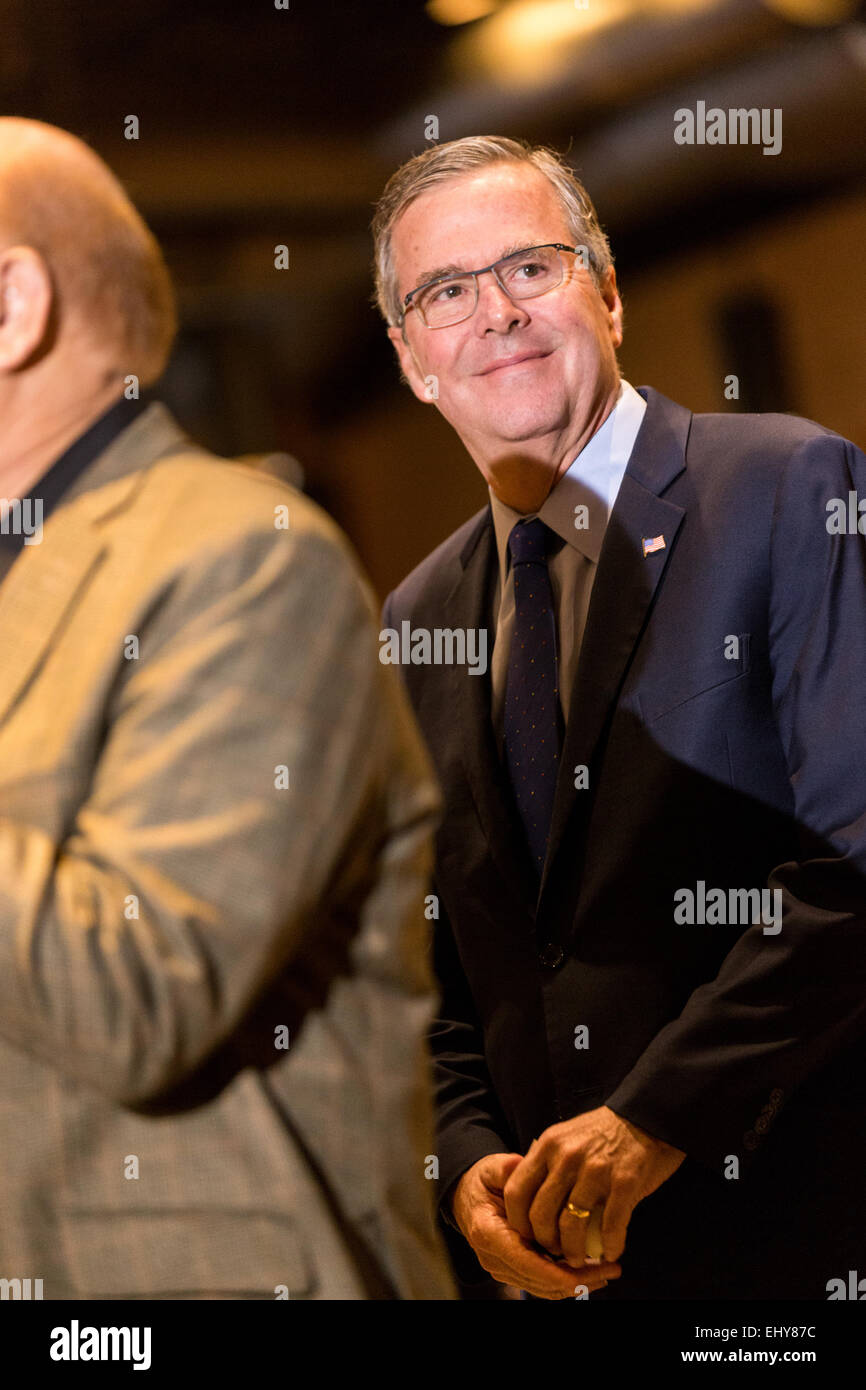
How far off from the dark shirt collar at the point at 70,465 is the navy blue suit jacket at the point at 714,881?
74 centimetres

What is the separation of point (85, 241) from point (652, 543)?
2.70 feet

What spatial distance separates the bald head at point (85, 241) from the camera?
83 cm

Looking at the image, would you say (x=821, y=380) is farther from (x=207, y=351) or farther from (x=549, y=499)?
(x=207, y=351)

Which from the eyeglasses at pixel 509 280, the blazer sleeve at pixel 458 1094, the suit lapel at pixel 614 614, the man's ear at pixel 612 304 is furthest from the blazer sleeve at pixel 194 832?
the man's ear at pixel 612 304

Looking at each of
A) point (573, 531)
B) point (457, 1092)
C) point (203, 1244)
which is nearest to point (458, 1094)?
point (457, 1092)

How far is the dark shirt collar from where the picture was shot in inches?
33.1

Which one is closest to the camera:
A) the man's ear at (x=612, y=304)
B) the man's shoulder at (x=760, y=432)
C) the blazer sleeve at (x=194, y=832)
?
the blazer sleeve at (x=194, y=832)

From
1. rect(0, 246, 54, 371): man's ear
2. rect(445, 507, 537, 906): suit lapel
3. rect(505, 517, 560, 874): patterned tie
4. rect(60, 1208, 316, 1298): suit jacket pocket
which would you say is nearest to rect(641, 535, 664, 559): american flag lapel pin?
rect(505, 517, 560, 874): patterned tie

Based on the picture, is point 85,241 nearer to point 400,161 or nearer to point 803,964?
point 803,964

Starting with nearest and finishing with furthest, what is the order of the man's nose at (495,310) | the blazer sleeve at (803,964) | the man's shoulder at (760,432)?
the blazer sleeve at (803,964) → the man's shoulder at (760,432) → the man's nose at (495,310)

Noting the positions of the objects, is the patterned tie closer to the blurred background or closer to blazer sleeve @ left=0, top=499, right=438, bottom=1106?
the blurred background

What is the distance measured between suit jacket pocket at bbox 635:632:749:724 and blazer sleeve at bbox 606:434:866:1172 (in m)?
0.06

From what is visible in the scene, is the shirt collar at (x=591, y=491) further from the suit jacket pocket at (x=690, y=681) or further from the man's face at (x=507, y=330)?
the suit jacket pocket at (x=690, y=681)
